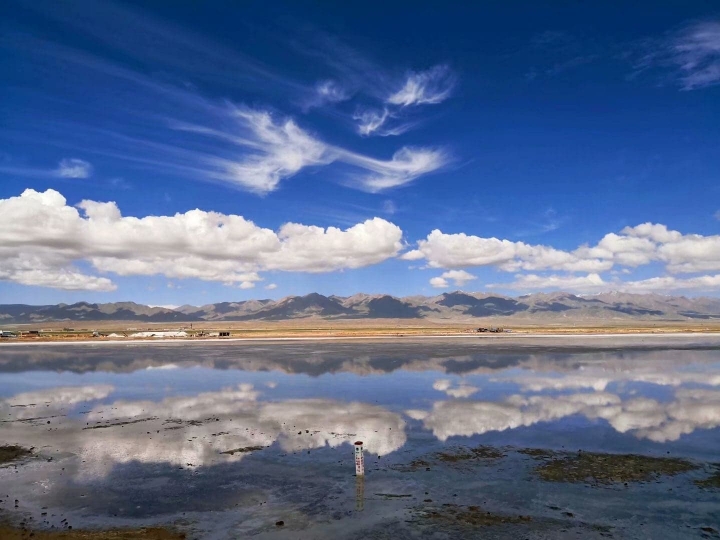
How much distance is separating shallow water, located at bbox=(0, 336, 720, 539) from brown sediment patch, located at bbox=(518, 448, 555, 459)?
38cm

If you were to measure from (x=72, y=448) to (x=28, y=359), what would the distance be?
56.6 m

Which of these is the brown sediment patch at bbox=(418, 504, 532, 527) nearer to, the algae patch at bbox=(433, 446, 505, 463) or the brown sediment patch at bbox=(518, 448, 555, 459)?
the algae patch at bbox=(433, 446, 505, 463)

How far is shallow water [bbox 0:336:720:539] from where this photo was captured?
12.9 metres

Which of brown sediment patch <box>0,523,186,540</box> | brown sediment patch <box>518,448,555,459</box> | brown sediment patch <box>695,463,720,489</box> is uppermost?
brown sediment patch <box>0,523,186,540</box>

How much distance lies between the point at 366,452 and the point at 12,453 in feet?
48.1

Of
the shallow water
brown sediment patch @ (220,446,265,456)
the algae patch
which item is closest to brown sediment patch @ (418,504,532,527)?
the shallow water

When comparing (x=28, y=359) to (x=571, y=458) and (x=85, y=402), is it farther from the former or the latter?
(x=571, y=458)

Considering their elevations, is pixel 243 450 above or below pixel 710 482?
above

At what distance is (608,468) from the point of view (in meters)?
16.8

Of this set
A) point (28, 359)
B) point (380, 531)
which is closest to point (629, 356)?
point (380, 531)

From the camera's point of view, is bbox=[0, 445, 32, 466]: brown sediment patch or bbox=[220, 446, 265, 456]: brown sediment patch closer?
bbox=[0, 445, 32, 466]: brown sediment patch

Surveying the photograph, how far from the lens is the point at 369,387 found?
3606cm

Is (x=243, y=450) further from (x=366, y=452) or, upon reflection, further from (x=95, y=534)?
(x=95, y=534)

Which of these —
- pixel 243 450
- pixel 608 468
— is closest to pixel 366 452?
pixel 243 450
